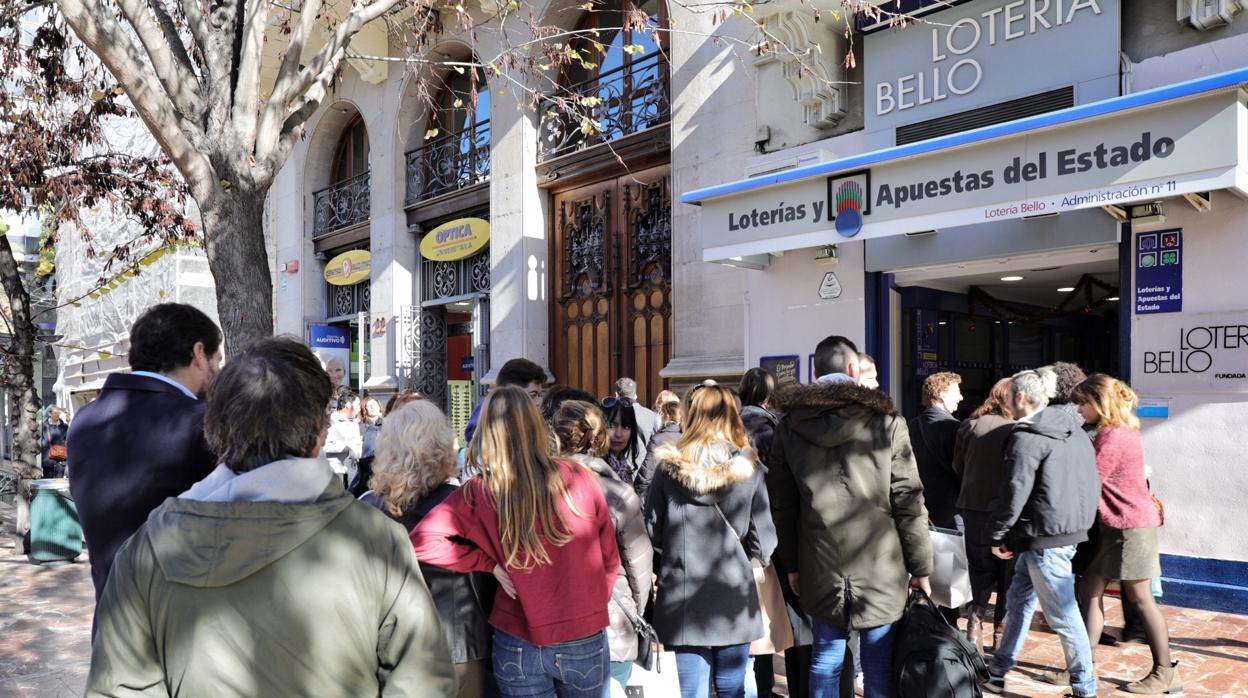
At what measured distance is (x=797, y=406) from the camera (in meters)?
3.97

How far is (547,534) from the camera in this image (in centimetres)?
300

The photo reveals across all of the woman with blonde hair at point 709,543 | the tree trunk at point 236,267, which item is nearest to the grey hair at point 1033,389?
the woman with blonde hair at point 709,543

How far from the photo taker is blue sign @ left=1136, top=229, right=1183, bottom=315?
683cm

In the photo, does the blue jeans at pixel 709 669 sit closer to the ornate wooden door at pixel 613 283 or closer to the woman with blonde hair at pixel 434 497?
the woman with blonde hair at pixel 434 497

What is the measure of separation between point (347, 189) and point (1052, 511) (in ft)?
49.0

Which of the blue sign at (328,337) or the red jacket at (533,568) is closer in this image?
the red jacket at (533,568)

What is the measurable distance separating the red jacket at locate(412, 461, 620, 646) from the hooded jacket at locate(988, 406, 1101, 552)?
8.61 feet

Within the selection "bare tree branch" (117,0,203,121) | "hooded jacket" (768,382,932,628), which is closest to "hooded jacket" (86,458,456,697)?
"hooded jacket" (768,382,932,628)

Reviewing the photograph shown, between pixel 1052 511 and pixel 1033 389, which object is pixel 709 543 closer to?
pixel 1052 511

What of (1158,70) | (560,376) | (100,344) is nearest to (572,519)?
(1158,70)

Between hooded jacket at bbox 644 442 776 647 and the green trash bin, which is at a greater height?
hooded jacket at bbox 644 442 776 647

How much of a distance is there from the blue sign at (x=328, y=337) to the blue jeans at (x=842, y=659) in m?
14.7

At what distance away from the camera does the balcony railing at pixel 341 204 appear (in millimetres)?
16531

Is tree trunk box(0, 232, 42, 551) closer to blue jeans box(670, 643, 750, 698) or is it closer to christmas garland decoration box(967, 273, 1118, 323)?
blue jeans box(670, 643, 750, 698)
